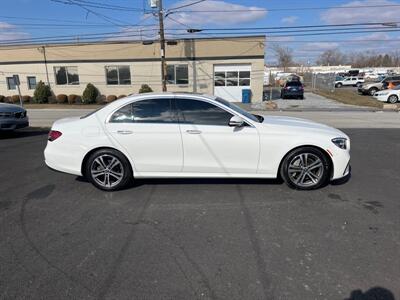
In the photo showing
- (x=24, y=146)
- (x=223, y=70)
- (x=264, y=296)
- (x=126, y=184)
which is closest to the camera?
(x=264, y=296)

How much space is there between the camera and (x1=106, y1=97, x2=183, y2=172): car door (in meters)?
4.48

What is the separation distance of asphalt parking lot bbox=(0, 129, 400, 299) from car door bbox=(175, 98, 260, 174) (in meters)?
0.42

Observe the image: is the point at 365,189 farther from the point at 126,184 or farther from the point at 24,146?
the point at 24,146

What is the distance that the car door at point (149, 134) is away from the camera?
448 centimetres

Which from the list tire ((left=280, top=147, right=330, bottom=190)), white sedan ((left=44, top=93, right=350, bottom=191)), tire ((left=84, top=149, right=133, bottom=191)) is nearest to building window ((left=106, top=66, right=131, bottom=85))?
white sedan ((left=44, top=93, right=350, bottom=191))

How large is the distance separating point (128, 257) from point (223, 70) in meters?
22.9

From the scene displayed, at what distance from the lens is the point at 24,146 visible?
8.16 metres

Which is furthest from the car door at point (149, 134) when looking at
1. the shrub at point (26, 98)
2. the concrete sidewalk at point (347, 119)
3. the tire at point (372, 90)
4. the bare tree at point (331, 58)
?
the bare tree at point (331, 58)

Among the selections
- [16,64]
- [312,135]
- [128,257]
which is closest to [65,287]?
[128,257]

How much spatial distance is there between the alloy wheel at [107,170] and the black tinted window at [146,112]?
0.62m

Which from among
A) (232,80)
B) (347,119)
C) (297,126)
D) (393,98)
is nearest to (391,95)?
(393,98)

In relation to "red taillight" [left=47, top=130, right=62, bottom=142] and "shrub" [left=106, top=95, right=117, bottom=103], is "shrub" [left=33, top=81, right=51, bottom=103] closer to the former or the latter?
"shrub" [left=106, top=95, right=117, bottom=103]

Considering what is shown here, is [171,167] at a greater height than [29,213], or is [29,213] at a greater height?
[171,167]

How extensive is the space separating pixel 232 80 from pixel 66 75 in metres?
14.9
